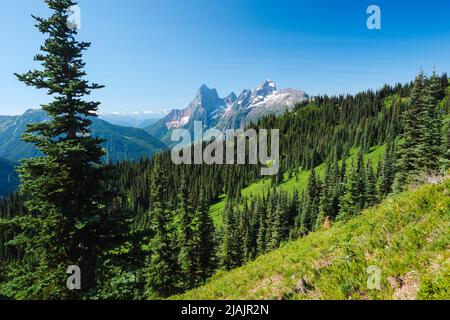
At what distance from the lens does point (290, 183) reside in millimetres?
127750

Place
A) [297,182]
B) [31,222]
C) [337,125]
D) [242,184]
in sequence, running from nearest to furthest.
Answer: [31,222], [297,182], [242,184], [337,125]

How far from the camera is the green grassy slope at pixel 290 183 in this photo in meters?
118

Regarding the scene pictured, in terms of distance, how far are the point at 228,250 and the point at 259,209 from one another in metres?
36.4

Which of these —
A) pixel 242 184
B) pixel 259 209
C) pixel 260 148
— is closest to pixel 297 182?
pixel 242 184

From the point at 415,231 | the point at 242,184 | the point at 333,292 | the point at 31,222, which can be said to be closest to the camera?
the point at 333,292

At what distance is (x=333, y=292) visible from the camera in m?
6.56

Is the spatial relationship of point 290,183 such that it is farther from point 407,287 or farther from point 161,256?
point 407,287

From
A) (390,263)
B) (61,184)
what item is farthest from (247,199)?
(390,263)

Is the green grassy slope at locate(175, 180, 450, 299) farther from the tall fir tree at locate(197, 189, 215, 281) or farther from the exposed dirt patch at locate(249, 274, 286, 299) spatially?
the tall fir tree at locate(197, 189, 215, 281)

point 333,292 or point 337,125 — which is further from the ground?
point 337,125

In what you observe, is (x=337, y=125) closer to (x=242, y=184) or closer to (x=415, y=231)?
(x=242, y=184)

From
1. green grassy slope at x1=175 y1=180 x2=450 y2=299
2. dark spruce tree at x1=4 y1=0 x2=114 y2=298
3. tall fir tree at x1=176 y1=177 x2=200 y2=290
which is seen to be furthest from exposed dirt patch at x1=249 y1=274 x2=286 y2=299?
tall fir tree at x1=176 y1=177 x2=200 y2=290

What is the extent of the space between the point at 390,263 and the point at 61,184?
13826 mm

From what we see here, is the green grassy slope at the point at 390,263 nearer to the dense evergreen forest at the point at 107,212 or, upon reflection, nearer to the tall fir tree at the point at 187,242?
the dense evergreen forest at the point at 107,212
